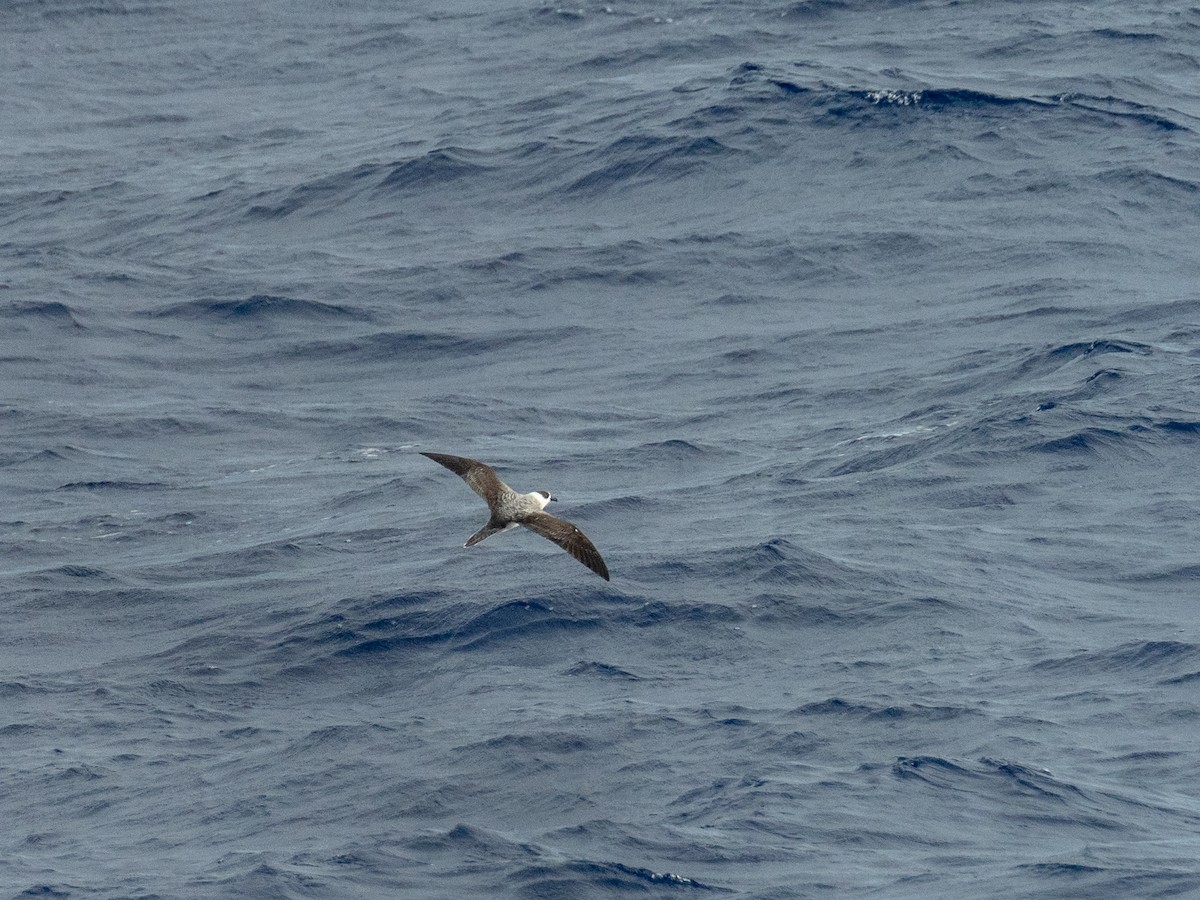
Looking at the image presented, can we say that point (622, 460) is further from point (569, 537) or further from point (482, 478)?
point (569, 537)

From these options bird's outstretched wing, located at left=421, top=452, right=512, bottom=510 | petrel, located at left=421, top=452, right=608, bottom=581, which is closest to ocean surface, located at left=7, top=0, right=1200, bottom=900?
petrel, located at left=421, top=452, right=608, bottom=581

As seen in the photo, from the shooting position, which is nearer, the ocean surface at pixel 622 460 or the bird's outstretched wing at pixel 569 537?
the bird's outstretched wing at pixel 569 537

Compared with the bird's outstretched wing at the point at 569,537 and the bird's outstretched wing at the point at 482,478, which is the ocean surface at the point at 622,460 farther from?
the bird's outstretched wing at the point at 482,478

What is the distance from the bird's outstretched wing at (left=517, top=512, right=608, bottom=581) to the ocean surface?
2.81 meters

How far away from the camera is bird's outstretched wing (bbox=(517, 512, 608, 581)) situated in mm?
19094

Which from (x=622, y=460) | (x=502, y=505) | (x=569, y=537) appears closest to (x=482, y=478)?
(x=502, y=505)

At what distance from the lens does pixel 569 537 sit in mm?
19359

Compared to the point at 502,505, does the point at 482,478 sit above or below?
above

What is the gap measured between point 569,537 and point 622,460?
1019 cm

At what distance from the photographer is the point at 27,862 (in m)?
20.6

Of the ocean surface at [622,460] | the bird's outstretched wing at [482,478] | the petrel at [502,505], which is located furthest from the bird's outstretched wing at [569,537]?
the ocean surface at [622,460]

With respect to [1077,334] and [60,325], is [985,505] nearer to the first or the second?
[1077,334]

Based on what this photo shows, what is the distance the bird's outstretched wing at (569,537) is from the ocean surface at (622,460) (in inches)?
110

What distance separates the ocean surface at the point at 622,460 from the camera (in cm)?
2083
